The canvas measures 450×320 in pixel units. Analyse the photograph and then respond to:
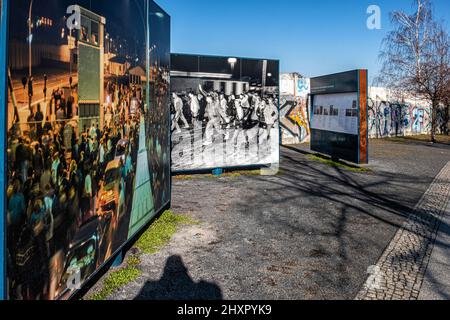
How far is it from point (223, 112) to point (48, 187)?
8.89 metres

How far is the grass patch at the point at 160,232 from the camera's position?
5859 mm

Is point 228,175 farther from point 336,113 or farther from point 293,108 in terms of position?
point 293,108

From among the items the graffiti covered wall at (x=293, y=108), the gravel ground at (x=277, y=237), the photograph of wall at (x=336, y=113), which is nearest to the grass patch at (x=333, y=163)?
the photograph of wall at (x=336, y=113)

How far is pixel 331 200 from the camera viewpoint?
8.88m

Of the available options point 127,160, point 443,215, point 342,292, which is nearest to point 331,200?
point 443,215

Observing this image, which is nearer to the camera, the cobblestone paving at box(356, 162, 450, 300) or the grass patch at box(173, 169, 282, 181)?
the cobblestone paving at box(356, 162, 450, 300)

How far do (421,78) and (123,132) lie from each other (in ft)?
79.7

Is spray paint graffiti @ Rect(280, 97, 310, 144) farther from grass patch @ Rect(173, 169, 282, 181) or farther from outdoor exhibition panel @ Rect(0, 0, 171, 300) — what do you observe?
outdoor exhibition panel @ Rect(0, 0, 171, 300)

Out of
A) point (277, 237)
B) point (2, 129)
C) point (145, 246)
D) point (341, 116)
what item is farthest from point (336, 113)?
point (2, 129)

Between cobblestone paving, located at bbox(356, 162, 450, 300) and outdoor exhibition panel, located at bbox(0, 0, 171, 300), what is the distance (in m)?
3.03

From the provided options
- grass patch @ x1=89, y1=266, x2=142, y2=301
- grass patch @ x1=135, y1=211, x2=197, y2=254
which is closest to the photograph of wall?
grass patch @ x1=135, y1=211, x2=197, y2=254

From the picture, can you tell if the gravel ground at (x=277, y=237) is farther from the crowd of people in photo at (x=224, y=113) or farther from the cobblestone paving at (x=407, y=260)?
the crowd of people in photo at (x=224, y=113)

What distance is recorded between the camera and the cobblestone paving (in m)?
4.41
